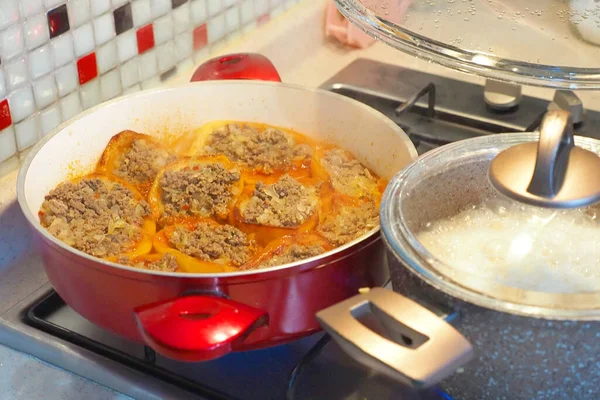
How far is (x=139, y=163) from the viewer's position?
3.07 ft

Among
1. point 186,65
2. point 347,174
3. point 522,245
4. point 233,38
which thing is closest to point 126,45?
point 186,65

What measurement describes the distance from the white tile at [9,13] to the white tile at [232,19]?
409mm

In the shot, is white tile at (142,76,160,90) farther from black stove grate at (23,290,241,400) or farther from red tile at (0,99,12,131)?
black stove grate at (23,290,241,400)

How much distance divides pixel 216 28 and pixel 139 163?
0.38 metres

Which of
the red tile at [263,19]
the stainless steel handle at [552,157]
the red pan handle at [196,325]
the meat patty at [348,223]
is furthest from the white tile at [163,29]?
the stainless steel handle at [552,157]

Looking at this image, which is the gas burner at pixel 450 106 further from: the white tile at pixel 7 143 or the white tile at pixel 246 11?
the white tile at pixel 7 143

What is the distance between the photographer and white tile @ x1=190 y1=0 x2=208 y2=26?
1165 mm

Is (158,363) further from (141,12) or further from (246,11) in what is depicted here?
(246,11)

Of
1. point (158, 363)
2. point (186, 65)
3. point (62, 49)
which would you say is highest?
point (62, 49)

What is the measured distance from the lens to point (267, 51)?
1300mm

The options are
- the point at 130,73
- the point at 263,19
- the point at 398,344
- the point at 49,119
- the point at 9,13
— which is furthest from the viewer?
the point at 263,19

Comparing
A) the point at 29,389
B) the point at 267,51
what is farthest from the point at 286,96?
the point at 29,389

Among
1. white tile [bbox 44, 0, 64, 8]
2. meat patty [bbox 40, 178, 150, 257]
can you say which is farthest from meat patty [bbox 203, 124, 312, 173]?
white tile [bbox 44, 0, 64, 8]

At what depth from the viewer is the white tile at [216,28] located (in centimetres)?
122
